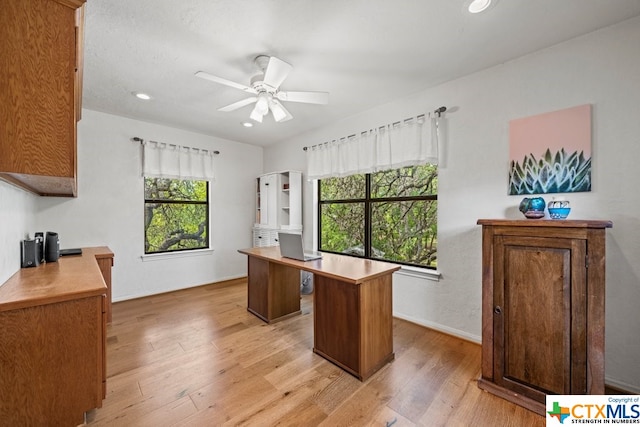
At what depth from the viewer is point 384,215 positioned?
3363mm

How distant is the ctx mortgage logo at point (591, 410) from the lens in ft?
4.64

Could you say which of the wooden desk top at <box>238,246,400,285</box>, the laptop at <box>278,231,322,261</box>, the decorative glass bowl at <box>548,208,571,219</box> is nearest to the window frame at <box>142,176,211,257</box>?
the wooden desk top at <box>238,246,400,285</box>

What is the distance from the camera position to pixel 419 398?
175 centimetres

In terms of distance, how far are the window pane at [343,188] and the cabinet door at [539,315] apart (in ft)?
6.71

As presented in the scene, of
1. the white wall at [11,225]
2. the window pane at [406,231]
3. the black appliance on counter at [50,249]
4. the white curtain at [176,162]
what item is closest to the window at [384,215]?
the window pane at [406,231]

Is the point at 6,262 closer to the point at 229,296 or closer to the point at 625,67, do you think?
the point at 229,296

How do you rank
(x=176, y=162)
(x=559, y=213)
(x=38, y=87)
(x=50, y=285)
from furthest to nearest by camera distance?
(x=176, y=162)
(x=559, y=213)
(x=50, y=285)
(x=38, y=87)

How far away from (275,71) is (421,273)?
2426 millimetres

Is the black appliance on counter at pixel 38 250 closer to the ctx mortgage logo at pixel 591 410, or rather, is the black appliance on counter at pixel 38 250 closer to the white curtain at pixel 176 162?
the white curtain at pixel 176 162

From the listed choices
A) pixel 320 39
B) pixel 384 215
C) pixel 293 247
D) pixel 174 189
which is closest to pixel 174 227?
pixel 174 189

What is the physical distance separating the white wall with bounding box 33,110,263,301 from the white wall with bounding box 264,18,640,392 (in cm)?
288

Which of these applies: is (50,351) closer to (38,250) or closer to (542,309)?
(38,250)

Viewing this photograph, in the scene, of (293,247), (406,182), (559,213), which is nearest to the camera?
(559,213)

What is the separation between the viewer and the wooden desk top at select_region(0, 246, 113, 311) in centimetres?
131
